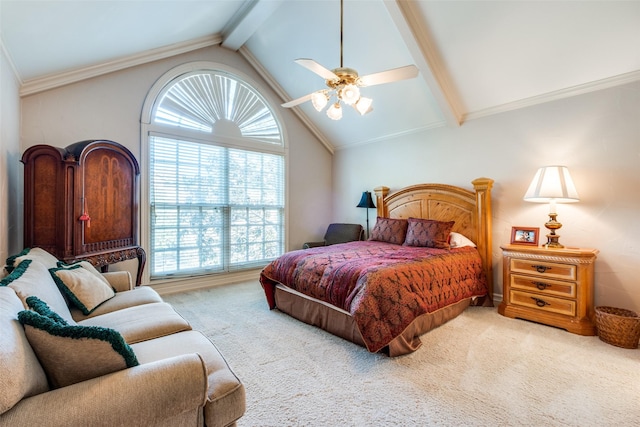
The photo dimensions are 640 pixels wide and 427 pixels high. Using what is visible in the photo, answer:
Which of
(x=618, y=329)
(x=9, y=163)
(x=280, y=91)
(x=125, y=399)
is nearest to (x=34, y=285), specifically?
(x=125, y=399)

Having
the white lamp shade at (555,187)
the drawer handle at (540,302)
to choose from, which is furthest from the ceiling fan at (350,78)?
the drawer handle at (540,302)

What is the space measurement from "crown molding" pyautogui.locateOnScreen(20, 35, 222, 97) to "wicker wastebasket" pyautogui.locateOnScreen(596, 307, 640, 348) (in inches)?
222

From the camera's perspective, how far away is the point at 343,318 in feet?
8.45

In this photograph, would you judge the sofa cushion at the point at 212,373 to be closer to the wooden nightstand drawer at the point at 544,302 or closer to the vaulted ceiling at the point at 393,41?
the vaulted ceiling at the point at 393,41

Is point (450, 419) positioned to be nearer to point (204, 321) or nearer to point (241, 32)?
point (204, 321)

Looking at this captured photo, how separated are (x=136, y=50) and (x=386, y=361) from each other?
4415 millimetres

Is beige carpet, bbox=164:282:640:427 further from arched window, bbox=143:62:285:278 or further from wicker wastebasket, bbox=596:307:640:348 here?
arched window, bbox=143:62:285:278

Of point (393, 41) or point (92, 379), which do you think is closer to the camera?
point (92, 379)

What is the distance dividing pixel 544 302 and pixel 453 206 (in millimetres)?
1536

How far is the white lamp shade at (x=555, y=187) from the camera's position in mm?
2828

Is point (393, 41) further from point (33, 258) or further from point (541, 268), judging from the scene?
point (33, 258)

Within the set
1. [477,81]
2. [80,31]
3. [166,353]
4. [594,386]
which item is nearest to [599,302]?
[594,386]

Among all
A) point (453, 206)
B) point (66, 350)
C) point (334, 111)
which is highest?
point (334, 111)

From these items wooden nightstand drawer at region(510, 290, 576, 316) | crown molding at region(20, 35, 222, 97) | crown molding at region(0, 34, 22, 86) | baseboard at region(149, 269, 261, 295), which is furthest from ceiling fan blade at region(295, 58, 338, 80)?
baseboard at region(149, 269, 261, 295)
